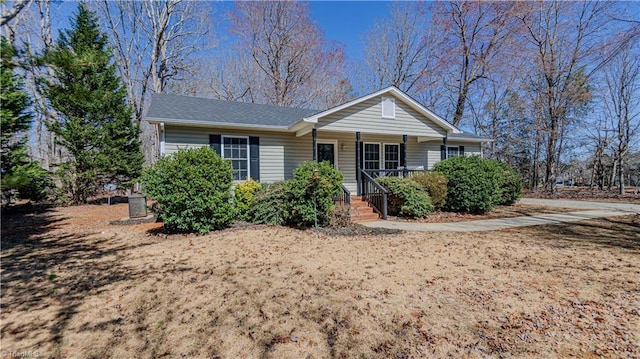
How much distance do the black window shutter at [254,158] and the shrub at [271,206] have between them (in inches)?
80.7

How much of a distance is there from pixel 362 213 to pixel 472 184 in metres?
3.73

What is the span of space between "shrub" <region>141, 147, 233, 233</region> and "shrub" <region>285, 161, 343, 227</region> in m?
1.71

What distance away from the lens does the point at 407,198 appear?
8.50 meters

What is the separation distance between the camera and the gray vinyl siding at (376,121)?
966 centimetres

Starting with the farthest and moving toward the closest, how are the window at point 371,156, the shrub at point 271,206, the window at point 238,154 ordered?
the window at point 371,156 < the window at point 238,154 < the shrub at point 271,206

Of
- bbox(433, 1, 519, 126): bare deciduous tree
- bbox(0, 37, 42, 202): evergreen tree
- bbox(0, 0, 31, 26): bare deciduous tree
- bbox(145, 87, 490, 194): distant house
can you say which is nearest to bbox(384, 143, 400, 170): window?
bbox(145, 87, 490, 194): distant house

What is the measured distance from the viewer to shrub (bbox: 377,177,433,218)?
27.9ft

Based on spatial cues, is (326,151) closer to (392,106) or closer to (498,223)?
(392,106)

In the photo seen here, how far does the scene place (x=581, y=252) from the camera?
4.87 m

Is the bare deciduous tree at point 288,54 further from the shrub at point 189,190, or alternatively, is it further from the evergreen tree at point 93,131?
the shrub at point 189,190

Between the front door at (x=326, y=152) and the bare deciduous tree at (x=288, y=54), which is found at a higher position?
the bare deciduous tree at (x=288, y=54)

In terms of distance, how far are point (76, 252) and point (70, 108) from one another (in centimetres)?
970

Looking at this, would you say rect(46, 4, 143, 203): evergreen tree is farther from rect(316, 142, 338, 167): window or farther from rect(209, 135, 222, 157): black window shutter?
rect(316, 142, 338, 167): window

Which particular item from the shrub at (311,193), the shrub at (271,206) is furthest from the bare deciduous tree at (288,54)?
the shrub at (311,193)
